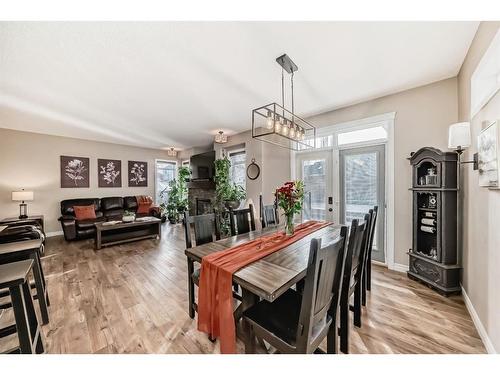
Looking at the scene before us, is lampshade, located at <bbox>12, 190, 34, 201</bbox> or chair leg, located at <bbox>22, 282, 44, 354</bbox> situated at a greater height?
lampshade, located at <bbox>12, 190, 34, 201</bbox>

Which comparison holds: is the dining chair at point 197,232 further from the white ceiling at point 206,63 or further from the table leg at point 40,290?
the white ceiling at point 206,63

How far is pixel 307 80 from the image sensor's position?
2678 mm

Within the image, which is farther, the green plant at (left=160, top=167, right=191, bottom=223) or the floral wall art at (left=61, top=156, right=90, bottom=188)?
the green plant at (left=160, top=167, right=191, bottom=223)

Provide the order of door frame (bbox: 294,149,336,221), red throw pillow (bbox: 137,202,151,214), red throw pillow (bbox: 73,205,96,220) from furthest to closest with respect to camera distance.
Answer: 1. red throw pillow (bbox: 137,202,151,214)
2. red throw pillow (bbox: 73,205,96,220)
3. door frame (bbox: 294,149,336,221)

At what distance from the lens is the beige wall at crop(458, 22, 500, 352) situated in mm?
1523

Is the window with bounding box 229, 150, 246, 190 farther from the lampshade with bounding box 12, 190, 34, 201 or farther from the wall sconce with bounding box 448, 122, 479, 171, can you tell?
the lampshade with bounding box 12, 190, 34, 201

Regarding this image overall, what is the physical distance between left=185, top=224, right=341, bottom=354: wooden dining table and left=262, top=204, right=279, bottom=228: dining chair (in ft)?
2.71

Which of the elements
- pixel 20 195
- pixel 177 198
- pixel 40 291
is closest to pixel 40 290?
pixel 40 291

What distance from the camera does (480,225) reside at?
1848 mm

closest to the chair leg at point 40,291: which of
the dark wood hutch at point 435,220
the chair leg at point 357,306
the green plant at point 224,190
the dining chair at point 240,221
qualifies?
the dining chair at point 240,221

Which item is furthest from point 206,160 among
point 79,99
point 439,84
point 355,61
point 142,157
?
point 439,84

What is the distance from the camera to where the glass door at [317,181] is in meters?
3.70

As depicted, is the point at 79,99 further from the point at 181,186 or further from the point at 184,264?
the point at 181,186

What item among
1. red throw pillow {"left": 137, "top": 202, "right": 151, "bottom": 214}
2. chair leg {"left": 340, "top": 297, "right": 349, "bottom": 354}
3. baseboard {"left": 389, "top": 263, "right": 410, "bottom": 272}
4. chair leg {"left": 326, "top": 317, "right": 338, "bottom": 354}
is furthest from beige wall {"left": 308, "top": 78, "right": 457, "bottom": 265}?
red throw pillow {"left": 137, "top": 202, "right": 151, "bottom": 214}
